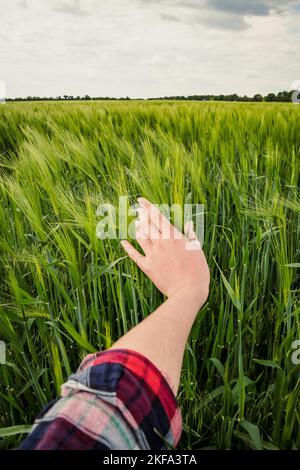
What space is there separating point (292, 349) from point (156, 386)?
29 centimetres

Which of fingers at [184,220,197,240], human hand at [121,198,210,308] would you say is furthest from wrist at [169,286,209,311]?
fingers at [184,220,197,240]

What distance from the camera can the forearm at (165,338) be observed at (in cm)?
46

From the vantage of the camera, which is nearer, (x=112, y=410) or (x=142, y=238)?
(x=112, y=410)

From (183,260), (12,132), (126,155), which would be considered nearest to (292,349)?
(183,260)

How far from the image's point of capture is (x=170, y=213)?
852 mm

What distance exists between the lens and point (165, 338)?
1.63 feet

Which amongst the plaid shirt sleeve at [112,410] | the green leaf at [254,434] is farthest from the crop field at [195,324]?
the plaid shirt sleeve at [112,410]

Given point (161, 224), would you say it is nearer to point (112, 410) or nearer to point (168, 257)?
point (168, 257)

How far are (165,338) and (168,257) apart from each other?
25cm

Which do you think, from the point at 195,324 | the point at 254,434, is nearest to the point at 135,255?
the point at 195,324

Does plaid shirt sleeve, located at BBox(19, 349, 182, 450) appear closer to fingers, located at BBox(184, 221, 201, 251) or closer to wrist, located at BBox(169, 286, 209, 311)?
wrist, located at BBox(169, 286, 209, 311)

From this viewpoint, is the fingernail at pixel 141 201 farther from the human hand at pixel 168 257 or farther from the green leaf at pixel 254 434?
the green leaf at pixel 254 434

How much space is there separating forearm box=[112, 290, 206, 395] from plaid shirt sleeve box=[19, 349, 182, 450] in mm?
27
